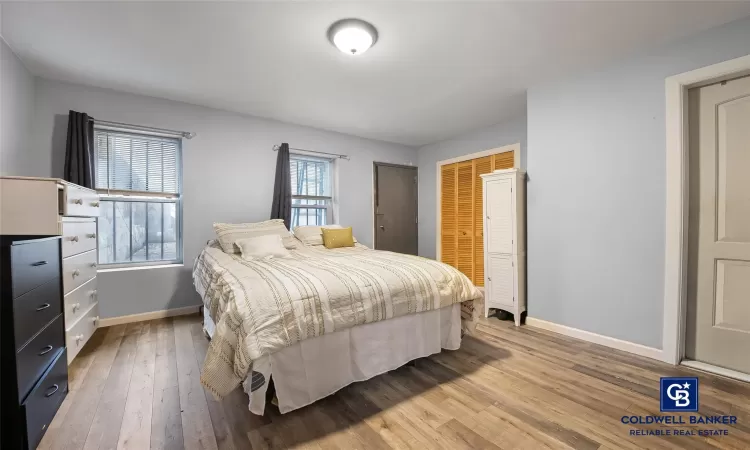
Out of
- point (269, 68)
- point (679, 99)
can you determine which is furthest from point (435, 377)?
point (269, 68)

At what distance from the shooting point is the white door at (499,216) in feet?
9.76

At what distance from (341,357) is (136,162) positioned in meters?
3.05

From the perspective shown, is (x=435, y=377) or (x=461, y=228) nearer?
(x=435, y=377)

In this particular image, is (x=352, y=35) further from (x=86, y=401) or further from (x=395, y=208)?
(x=395, y=208)

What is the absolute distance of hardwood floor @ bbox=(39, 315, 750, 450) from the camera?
137 centimetres

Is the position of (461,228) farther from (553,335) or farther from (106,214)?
(106,214)

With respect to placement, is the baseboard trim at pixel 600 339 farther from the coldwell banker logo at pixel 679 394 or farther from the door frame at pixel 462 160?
the door frame at pixel 462 160

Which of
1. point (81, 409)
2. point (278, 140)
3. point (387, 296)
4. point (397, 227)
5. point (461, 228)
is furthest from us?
point (397, 227)

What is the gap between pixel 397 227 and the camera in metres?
4.88

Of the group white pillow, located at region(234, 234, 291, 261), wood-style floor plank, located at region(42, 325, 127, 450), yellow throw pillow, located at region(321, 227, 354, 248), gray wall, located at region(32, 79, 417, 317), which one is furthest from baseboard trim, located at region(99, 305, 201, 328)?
yellow throw pillow, located at region(321, 227, 354, 248)

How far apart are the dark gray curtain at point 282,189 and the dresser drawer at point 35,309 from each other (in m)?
2.10

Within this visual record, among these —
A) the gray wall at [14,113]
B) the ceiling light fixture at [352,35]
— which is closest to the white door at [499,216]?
the ceiling light fixture at [352,35]

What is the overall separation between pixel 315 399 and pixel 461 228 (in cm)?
337

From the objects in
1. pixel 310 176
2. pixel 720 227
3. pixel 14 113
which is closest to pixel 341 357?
pixel 720 227
